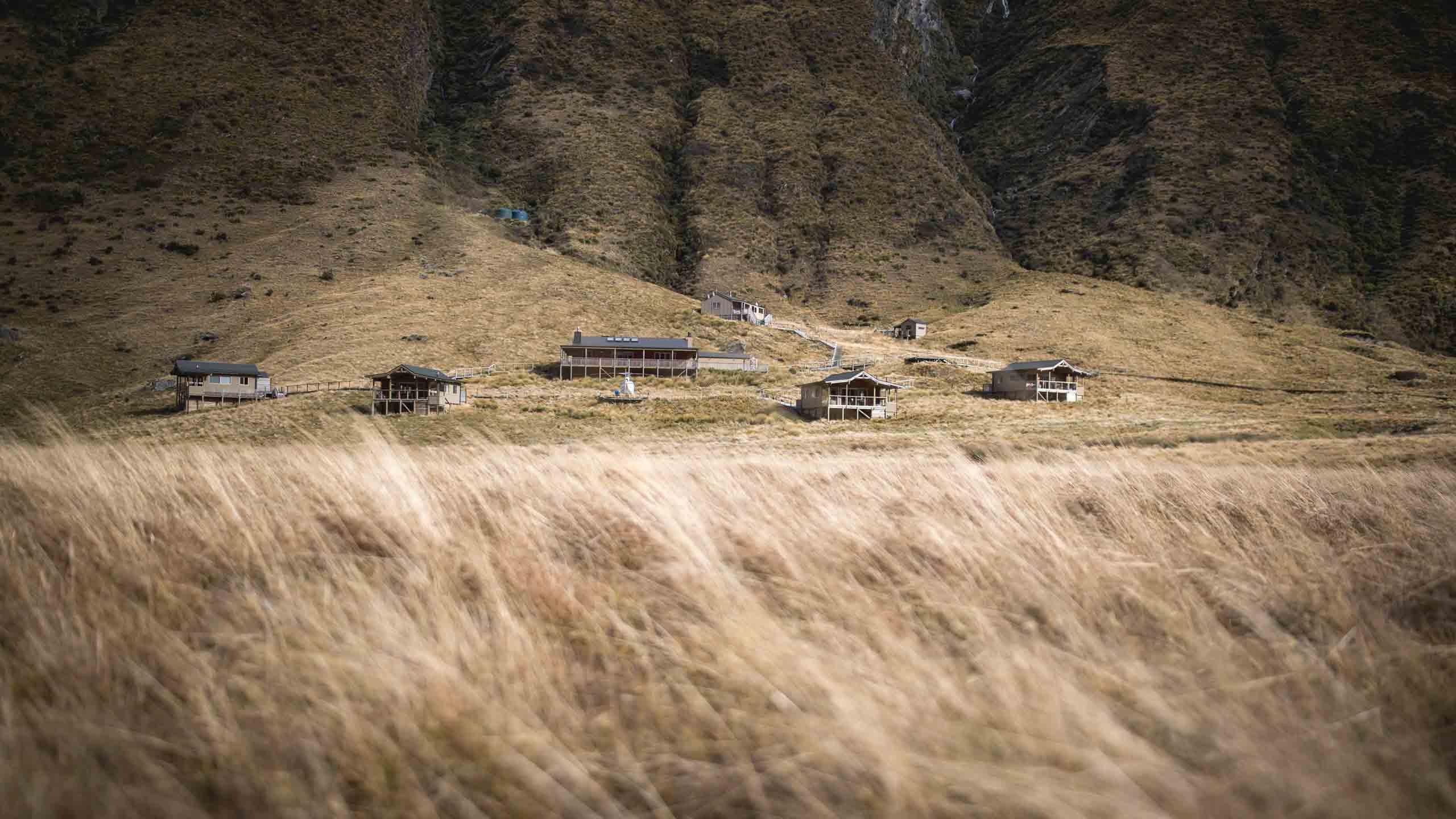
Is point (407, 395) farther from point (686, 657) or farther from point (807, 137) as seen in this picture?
point (807, 137)

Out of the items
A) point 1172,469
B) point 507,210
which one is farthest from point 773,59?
point 1172,469

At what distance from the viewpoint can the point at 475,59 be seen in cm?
12925

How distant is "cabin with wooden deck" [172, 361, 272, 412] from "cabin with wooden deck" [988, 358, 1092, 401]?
171 feet

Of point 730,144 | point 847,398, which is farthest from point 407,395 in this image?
point 730,144

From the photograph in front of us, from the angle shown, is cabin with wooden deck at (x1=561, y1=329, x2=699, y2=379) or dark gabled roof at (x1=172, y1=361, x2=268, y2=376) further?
cabin with wooden deck at (x1=561, y1=329, x2=699, y2=379)

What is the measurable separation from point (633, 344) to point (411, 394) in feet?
58.0

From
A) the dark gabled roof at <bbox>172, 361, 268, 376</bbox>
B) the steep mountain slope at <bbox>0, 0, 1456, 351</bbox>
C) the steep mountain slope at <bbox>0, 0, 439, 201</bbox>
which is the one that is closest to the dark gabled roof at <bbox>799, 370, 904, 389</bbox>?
the dark gabled roof at <bbox>172, 361, 268, 376</bbox>

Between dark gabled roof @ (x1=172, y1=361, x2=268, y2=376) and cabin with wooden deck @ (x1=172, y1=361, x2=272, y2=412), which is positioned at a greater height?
dark gabled roof @ (x1=172, y1=361, x2=268, y2=376)

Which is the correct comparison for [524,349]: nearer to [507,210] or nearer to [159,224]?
[507,210]

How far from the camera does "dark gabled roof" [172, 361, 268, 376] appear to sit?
4284 cm

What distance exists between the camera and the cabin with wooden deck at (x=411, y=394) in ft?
139

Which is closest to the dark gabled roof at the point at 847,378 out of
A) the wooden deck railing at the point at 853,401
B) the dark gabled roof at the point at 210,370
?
the wooden deck railing at the point at 853,401

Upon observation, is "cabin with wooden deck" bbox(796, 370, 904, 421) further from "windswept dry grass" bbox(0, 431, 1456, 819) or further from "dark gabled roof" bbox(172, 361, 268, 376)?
"windswept dry grass" bbox(0, 431, 1456, 819)

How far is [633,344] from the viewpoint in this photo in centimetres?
5466
